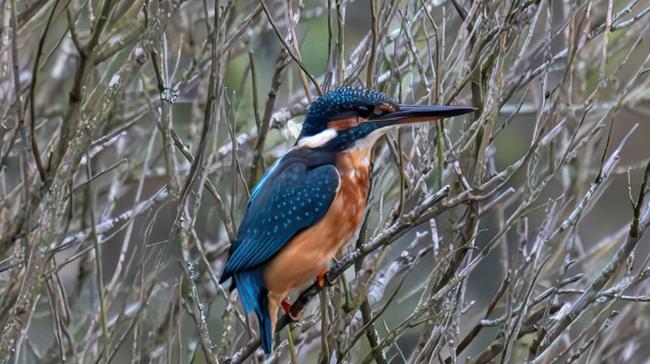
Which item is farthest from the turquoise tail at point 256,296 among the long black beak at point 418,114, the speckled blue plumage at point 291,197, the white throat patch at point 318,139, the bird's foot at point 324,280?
the long black beak at point 418,114

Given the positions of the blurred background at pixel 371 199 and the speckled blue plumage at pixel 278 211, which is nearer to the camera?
the blurred background at pixel 371 199

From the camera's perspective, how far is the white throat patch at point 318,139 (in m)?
3.47

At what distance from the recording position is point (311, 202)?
11.2 feet

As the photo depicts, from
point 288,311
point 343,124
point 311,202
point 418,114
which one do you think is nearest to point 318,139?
point 343,124

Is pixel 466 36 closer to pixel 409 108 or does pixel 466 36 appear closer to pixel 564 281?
pixel 409 108

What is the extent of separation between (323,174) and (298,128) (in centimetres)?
50

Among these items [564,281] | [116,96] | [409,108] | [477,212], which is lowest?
[564,281]

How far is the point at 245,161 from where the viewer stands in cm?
444

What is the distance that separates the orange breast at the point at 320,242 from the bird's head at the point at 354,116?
0.11 metres

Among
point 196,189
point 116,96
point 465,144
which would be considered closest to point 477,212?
point 465,144

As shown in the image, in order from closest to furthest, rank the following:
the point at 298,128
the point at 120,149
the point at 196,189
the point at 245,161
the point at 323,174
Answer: the point at 196,189, the point at 323,174, the point at 298,128, the point at 245,161, the point at 120,149

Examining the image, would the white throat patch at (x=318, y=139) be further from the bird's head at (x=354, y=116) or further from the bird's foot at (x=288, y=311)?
the bird's foot at (x=288, y=311)

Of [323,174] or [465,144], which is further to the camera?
[323,174]

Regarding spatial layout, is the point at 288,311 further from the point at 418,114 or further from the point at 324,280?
the point at 418,114
